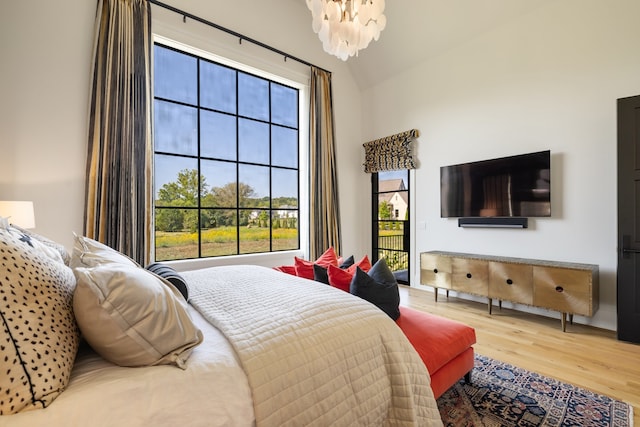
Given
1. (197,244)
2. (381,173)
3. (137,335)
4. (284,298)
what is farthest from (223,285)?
(381,173)

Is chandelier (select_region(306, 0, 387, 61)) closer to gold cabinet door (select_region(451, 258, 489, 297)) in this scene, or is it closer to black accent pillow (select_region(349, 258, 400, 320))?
black accent pillow (select_region(349, 258, 400, 320))

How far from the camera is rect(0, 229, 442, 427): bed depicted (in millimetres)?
743

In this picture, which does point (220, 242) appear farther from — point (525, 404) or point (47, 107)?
point (525, 404)

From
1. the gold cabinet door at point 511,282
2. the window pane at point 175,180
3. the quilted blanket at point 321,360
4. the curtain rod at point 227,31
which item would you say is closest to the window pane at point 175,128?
the window pane at point 175,180

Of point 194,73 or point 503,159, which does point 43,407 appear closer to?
point 194,73

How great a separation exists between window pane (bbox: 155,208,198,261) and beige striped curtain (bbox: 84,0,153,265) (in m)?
0.38

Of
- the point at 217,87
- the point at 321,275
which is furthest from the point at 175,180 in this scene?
the point at 321,275

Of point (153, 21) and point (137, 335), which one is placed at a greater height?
point (153, 21)

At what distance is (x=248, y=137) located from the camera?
156 inches

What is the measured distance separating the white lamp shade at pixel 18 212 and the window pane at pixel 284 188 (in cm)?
252

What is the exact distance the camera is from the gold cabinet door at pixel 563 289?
2.57 m

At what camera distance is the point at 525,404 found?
1.67 meters

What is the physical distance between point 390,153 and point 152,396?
4.26 metres

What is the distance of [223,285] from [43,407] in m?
1.02
